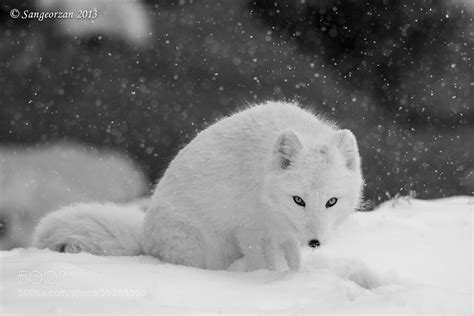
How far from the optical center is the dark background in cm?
884

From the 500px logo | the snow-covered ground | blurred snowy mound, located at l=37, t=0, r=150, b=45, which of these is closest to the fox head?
the snow-covered ground

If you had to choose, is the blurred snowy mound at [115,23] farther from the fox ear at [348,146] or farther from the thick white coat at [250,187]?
the fox ear at [348,146]

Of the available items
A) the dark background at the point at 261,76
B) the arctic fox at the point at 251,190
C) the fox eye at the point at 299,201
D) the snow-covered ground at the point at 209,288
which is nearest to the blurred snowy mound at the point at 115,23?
the dark background at the point at 261,76

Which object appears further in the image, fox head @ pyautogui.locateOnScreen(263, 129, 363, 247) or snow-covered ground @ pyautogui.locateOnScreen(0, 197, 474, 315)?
fox head @ pyautogui.locateOnScreen(263, 129, 363, 247)

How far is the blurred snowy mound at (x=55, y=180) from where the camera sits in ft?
31.2

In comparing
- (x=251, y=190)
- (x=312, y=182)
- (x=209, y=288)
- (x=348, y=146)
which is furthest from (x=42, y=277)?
(x=348, y=146)

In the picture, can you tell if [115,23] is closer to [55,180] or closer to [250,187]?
[55,180]

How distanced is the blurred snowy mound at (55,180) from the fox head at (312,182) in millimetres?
6287

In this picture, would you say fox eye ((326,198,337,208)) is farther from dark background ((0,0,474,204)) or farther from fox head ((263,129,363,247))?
dark background ((0,0,474,204))

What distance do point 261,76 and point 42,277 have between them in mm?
6579

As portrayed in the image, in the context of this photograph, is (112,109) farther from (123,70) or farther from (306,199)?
(306,199)

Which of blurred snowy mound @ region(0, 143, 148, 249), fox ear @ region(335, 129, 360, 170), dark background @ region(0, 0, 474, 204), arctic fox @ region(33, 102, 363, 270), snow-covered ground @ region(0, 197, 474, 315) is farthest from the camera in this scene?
blurred snowy mound @ region(0, 143, 148, 249)

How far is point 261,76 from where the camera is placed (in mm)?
8891

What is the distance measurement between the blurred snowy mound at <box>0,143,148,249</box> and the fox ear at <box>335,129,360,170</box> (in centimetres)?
629
